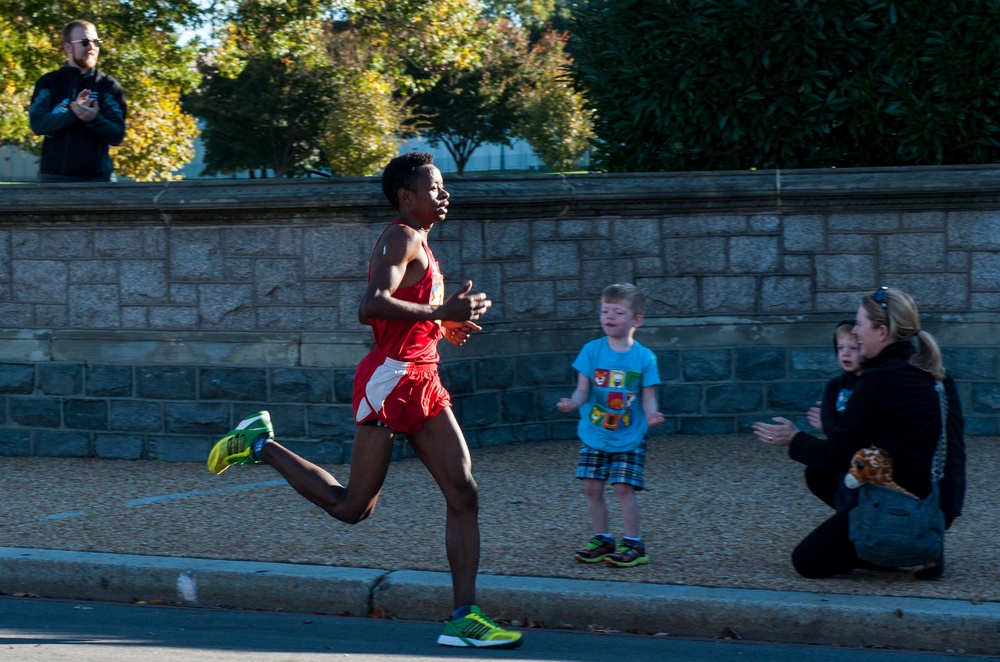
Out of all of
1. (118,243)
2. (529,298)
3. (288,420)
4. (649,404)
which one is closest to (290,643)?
(649,404)

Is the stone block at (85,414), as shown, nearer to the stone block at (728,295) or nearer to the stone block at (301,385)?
the stone block at (301,385)

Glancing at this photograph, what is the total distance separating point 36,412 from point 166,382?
100 cm

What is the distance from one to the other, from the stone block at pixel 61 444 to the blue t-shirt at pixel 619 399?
166 inches

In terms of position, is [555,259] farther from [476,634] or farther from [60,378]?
[476,634]

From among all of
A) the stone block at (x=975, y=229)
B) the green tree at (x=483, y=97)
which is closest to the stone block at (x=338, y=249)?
the stone block at (x=975, y=229)

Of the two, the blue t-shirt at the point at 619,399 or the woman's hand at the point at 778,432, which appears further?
the blue t-shirt at the point at 619,399

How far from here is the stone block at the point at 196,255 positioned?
8.09 m

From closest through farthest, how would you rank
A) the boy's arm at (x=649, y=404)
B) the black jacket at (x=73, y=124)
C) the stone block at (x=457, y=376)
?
the boy's arm at (x=649, y=404) → the stone block at (x=457, y=376) → the black jacket at (x=73, y=124)

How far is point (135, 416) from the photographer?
8.23 m

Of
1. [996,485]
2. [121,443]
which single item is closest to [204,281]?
[121,443]

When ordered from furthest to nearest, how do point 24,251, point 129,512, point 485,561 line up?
point 24,251 < point 129,512 < point 485,561

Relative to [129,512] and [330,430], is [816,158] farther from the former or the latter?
[129,512]

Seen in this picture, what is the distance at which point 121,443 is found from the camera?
27.1ft

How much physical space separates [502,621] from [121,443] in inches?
161
